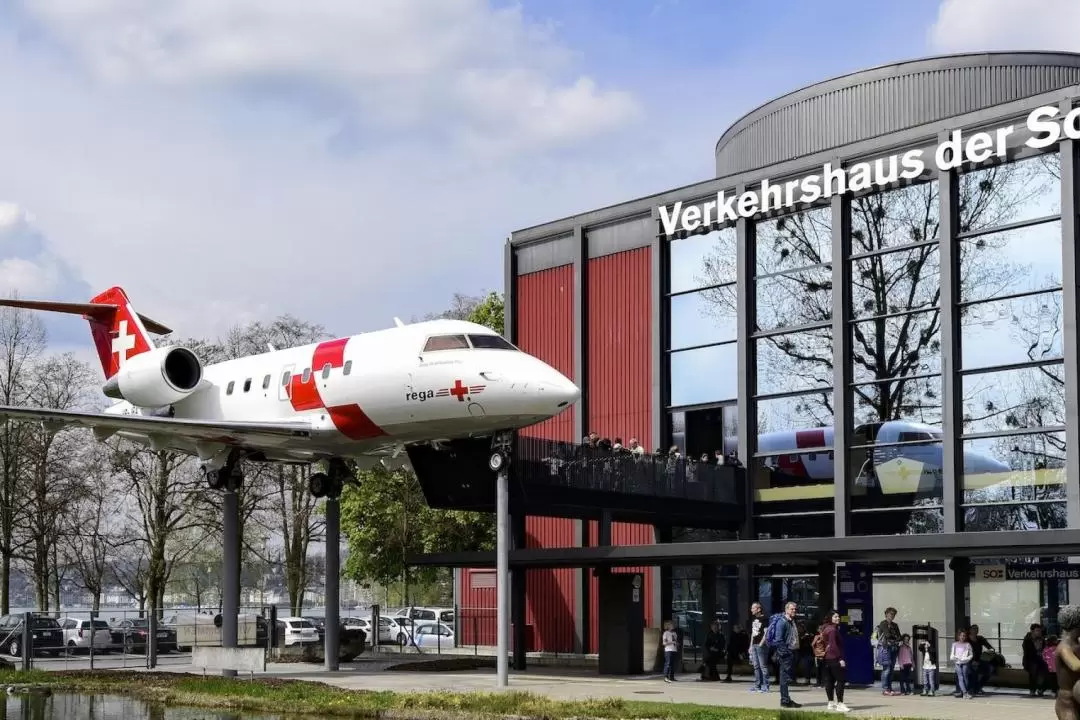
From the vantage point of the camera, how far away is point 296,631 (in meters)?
47.6

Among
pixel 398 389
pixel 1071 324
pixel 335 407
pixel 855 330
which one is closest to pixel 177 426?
pixel 335 407

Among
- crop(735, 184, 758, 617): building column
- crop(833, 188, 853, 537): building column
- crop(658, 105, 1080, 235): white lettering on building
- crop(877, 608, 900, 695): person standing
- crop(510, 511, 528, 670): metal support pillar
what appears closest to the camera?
crop(877, 608, 900, 695): person standing

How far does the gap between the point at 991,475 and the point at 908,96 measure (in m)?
10.8

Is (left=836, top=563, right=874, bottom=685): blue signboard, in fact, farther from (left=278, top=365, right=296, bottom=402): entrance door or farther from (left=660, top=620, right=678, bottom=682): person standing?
(left=278, top=365, right=296, bottom=402): entrance door

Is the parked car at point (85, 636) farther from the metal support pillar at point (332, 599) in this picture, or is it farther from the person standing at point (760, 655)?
the person standing at point (760, 655)

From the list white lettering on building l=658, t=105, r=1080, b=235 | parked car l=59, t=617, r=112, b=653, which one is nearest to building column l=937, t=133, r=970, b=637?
white lettering on building l=658, t=105, r=1080, b=235

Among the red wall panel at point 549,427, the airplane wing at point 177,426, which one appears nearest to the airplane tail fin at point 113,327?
the airplane wing at point 177,426

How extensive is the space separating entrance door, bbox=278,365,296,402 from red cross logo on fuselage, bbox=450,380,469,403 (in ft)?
15.4

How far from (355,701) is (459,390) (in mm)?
6523

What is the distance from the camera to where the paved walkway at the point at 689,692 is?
71.4 ft

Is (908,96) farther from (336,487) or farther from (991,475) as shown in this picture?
(336,487)

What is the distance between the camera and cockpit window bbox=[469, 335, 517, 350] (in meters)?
26.8

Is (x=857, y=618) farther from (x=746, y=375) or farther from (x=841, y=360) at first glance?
(x=746, y=375)

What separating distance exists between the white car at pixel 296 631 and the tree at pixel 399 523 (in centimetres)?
613
